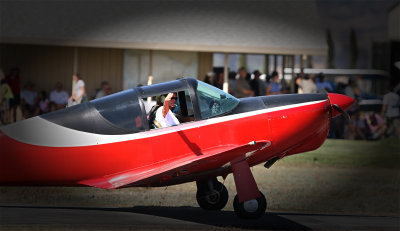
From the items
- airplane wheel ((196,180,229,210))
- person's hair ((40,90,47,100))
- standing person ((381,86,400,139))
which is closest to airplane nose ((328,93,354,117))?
airplane wheel ((196,180,229,210))

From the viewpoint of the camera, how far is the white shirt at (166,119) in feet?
34.4

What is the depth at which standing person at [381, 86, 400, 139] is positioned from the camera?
25094 millimetres

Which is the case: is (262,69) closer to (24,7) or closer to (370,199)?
(24,7)

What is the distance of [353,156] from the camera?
2133cm

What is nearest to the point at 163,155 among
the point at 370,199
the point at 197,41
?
the point at 370,199

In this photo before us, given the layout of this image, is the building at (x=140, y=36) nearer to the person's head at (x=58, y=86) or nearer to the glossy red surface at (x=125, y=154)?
the person's head at (x=58, y=86)

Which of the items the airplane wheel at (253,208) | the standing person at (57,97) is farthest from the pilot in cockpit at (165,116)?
the standing person at (57,97)

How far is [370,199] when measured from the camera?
49.1 feet

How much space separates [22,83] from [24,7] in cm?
298

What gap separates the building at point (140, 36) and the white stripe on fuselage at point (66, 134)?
50.7 ft

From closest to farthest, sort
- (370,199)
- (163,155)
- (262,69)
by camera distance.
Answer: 1. (163,155)
2. (370,199)
3. (262,69)

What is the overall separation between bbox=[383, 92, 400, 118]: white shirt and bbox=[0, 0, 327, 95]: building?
2979 millimetres

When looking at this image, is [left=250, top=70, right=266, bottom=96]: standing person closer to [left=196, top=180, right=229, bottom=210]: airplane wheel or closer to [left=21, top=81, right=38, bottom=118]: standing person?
[left=21, top=81, right=38, bottom=118]: standing person

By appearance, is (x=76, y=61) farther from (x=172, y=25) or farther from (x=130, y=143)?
(x=130, y=143)
